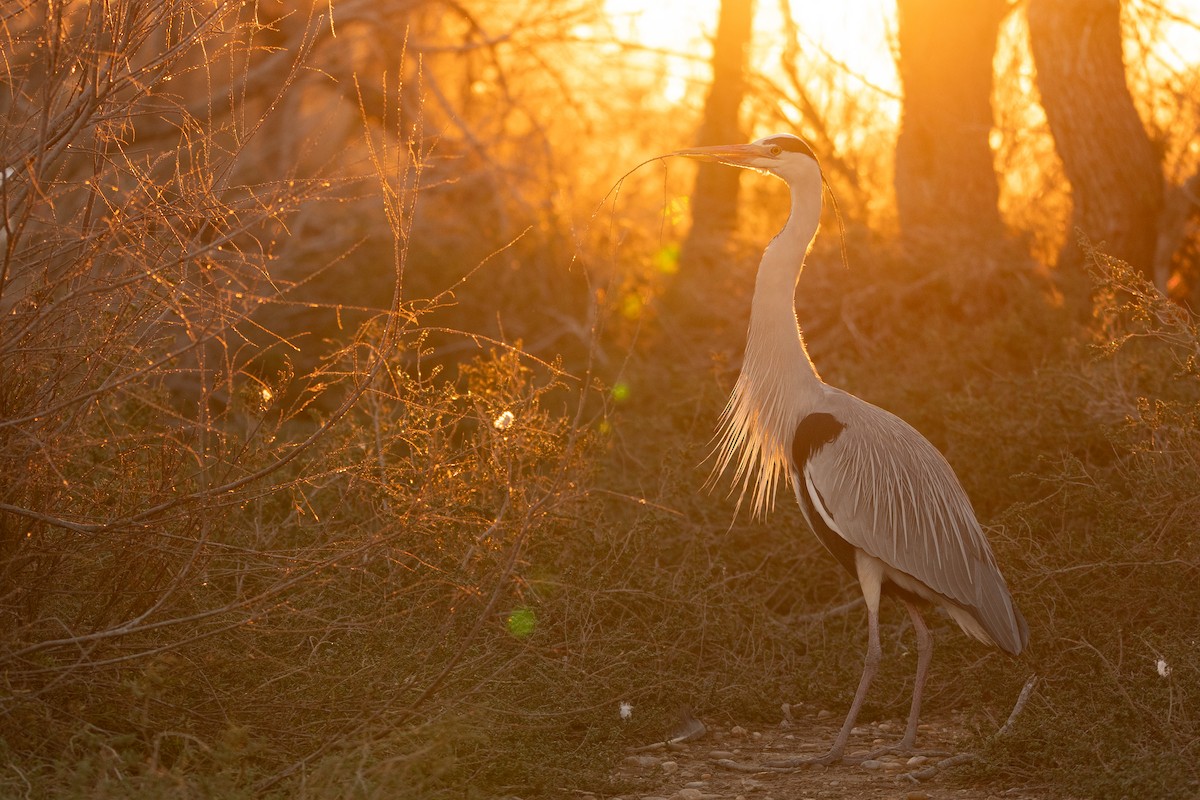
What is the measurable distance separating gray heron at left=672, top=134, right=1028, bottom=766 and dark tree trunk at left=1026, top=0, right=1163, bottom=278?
341cm

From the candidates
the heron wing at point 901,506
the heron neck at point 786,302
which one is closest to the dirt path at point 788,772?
the heron wing at point 901,506

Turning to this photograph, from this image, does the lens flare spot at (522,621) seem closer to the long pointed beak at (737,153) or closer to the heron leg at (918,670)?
the heron leg at (918,670)

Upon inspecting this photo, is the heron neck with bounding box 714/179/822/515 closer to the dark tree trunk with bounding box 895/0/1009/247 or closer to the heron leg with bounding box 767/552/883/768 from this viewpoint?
the heron leg with bounding box 767/552/883/768

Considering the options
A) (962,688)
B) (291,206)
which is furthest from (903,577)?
(291,206)

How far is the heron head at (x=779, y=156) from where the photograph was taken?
5.76 m

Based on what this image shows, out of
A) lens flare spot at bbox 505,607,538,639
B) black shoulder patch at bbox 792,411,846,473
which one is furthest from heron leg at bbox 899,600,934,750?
lens flare spot at bbox 505,607,538,639

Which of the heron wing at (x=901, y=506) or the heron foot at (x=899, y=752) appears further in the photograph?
the heron wing at (x=901, y=506)

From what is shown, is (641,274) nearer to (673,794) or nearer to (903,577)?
(903,577)

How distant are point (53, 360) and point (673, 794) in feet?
8.04

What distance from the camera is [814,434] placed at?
552 centimetres

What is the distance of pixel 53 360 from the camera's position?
4031 mm

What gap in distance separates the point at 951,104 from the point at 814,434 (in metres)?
4.95

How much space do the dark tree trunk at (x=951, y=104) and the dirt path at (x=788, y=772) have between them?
501 centimetres

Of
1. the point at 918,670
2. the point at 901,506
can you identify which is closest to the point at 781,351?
the point at 901,506
